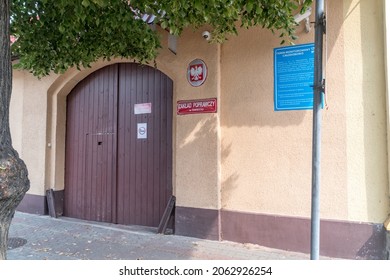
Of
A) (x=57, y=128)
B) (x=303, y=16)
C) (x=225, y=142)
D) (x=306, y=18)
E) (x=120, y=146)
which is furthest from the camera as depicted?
(x=57, y=128)

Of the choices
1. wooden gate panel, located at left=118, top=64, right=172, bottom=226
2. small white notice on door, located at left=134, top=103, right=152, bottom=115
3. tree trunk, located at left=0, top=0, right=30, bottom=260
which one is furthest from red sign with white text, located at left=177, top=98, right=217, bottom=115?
tree trunk, located at left=0, top=0, right=30, bottom=260

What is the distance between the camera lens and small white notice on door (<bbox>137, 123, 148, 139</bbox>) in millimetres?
6098

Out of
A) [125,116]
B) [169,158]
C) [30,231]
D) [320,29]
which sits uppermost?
[320,29]

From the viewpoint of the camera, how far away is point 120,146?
6.39 m

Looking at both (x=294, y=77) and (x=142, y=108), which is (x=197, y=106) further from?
(x=294, y=77)

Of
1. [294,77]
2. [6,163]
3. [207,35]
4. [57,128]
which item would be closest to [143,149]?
[57,128]

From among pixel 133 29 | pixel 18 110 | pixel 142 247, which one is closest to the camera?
pixel 133 29

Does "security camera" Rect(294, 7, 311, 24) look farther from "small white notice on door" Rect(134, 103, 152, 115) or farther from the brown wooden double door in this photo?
"small white notice on door" Rect(134, 103, 152, 115)

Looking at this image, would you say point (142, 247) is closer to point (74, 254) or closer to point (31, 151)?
point (74, 254)

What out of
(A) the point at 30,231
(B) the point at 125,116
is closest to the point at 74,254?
(A) the point at 30,231

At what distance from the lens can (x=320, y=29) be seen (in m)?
2.51

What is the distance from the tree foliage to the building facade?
2.45ft

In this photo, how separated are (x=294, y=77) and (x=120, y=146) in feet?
11.5
